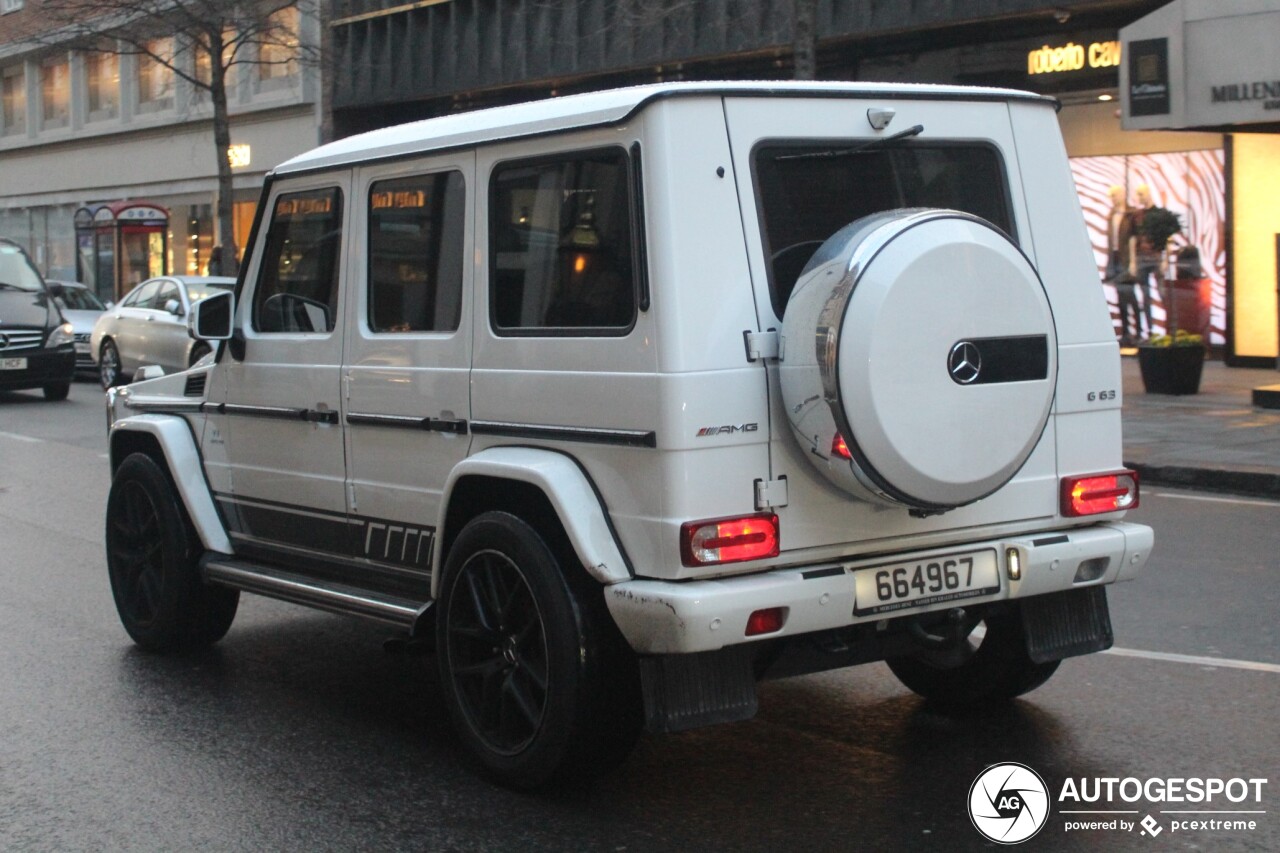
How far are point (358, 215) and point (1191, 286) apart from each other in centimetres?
1605

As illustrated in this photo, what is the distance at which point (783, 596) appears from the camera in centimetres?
434

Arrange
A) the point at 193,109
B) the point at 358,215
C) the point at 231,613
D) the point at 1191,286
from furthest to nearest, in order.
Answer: the point at 193,109
the point at 1191,286
the point at 231,613
the point at 358,215

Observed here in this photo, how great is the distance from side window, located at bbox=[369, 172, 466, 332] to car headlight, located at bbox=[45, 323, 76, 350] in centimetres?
1638

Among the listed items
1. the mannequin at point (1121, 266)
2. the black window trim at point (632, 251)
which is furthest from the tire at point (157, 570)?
the mannequin at point (1121, 266)

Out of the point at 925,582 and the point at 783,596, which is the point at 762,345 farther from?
the point at 925,582

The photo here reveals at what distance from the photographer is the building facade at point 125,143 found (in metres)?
34.9

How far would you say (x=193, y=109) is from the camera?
3797 cm

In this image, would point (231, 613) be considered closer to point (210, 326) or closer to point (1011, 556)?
point (210, 326)

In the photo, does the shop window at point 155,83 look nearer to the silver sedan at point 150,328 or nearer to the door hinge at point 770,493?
the silver sedan at point 150,328

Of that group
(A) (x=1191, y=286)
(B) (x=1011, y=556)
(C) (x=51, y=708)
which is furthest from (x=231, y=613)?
(A) (x=1191, y=286)

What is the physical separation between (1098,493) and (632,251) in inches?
68.7

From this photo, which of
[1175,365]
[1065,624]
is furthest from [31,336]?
[1065,624]

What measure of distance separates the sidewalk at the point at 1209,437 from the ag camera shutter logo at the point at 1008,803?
6926mm

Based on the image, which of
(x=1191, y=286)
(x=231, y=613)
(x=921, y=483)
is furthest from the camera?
(x=1191, y=286)
